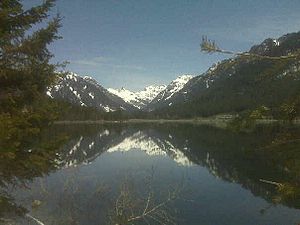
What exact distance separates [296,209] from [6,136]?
30.6m

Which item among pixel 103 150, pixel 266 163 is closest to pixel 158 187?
pixel 266 163

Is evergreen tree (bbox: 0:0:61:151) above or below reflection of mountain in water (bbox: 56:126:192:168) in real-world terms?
above

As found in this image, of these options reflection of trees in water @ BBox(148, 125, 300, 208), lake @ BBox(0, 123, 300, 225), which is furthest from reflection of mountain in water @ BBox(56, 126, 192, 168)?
reflection of trees in water @ BBox(148, 125, 300, 208)

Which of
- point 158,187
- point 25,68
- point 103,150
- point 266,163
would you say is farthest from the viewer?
point 103,150

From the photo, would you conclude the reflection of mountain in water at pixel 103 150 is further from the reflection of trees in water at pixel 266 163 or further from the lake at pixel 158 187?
the reflection of trees in water at pixel 266 163

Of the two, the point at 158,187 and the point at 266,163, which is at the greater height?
the point at 266,163

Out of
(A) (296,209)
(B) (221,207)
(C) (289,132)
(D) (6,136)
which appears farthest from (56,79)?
(A) (296,209)

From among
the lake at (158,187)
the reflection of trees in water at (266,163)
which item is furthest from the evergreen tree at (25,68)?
the reflection of trees in water at (266,163)

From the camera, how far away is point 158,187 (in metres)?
41.3

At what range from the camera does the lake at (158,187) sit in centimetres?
1158

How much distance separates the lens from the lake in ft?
38.0

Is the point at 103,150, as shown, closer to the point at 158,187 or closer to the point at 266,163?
the point at 266,163

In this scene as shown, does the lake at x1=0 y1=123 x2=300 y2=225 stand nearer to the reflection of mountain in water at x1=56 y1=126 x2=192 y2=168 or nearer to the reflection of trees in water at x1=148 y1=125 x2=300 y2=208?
the reflection of trees in water at x1=148 y1=125 x2=300 y2=208

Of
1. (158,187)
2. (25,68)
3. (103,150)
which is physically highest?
(25,68)
